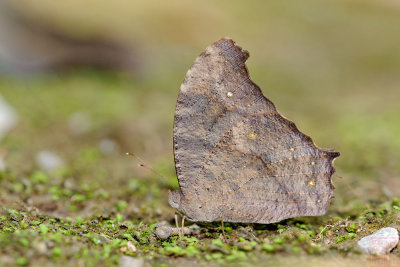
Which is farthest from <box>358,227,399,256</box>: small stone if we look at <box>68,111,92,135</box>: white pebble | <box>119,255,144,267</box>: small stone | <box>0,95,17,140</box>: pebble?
<box>0,95,17,140</box>: pebble

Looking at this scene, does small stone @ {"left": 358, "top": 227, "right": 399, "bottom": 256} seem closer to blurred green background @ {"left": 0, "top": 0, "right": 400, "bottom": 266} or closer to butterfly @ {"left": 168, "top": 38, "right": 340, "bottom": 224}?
butterfly @ {"left": 168, "top": 38, "right": 340, "bottom": 224}

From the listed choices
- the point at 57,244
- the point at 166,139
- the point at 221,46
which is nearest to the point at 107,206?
the point at 57,244

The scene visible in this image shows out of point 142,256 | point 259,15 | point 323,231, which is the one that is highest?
point 259,15

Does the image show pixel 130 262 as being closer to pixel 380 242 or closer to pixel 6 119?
pixel 380 242

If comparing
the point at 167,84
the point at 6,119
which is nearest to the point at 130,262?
the point at 6,119

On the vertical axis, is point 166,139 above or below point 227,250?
above

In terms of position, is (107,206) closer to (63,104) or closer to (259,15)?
(63,104)

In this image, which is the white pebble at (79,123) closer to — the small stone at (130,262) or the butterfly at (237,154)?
the butterfly at (237,154)
